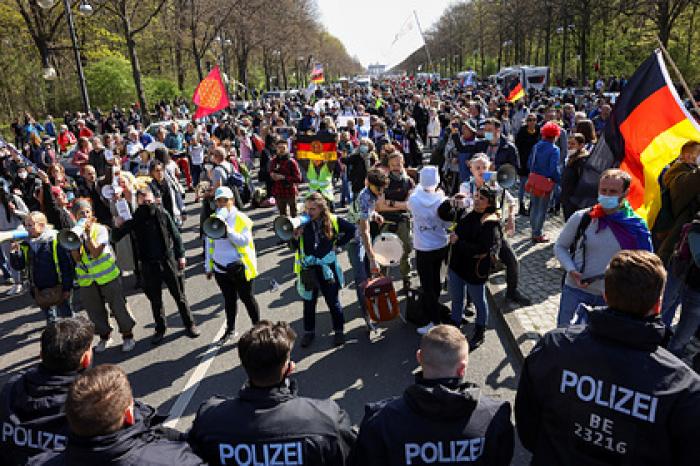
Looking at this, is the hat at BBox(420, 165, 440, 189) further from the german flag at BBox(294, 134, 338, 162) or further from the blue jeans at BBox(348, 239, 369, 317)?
the german flag at BBox(294, 134, 338, 162)

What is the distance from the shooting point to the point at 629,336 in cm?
203

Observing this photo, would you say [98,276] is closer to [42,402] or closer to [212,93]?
[42,402]

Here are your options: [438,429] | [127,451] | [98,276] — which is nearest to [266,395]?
[127,451]

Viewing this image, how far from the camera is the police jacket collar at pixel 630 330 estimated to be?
201 cm

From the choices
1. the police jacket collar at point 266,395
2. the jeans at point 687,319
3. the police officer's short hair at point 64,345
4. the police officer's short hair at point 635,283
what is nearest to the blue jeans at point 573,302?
the jeans at point 687,319

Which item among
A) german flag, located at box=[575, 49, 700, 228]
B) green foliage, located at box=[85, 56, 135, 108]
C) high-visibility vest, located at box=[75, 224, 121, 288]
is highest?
green foliage, located at box=[85, 56, 135, 108]

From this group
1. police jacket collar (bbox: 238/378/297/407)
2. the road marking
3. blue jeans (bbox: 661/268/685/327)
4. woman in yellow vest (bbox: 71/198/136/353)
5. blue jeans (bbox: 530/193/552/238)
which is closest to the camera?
police jacket collar (bbox: 238/378/297/407)

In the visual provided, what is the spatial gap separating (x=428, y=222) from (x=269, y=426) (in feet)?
11.0

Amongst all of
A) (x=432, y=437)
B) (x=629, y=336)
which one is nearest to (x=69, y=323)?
(x=432, y=437)

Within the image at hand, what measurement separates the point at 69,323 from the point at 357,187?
22.3 feet

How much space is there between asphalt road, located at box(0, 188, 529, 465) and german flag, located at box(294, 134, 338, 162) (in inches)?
105

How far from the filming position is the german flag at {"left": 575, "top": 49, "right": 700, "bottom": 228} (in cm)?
414

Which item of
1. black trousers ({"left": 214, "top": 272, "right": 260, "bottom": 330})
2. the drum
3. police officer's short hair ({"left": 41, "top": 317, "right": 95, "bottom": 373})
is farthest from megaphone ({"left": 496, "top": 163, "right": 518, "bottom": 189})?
police officer's short hair ({"left": 41, "top": 317, "right": 95, "bottom": 373})

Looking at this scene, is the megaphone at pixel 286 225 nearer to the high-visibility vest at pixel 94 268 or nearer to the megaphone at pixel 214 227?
→ the megaphone at pixel 214 227
